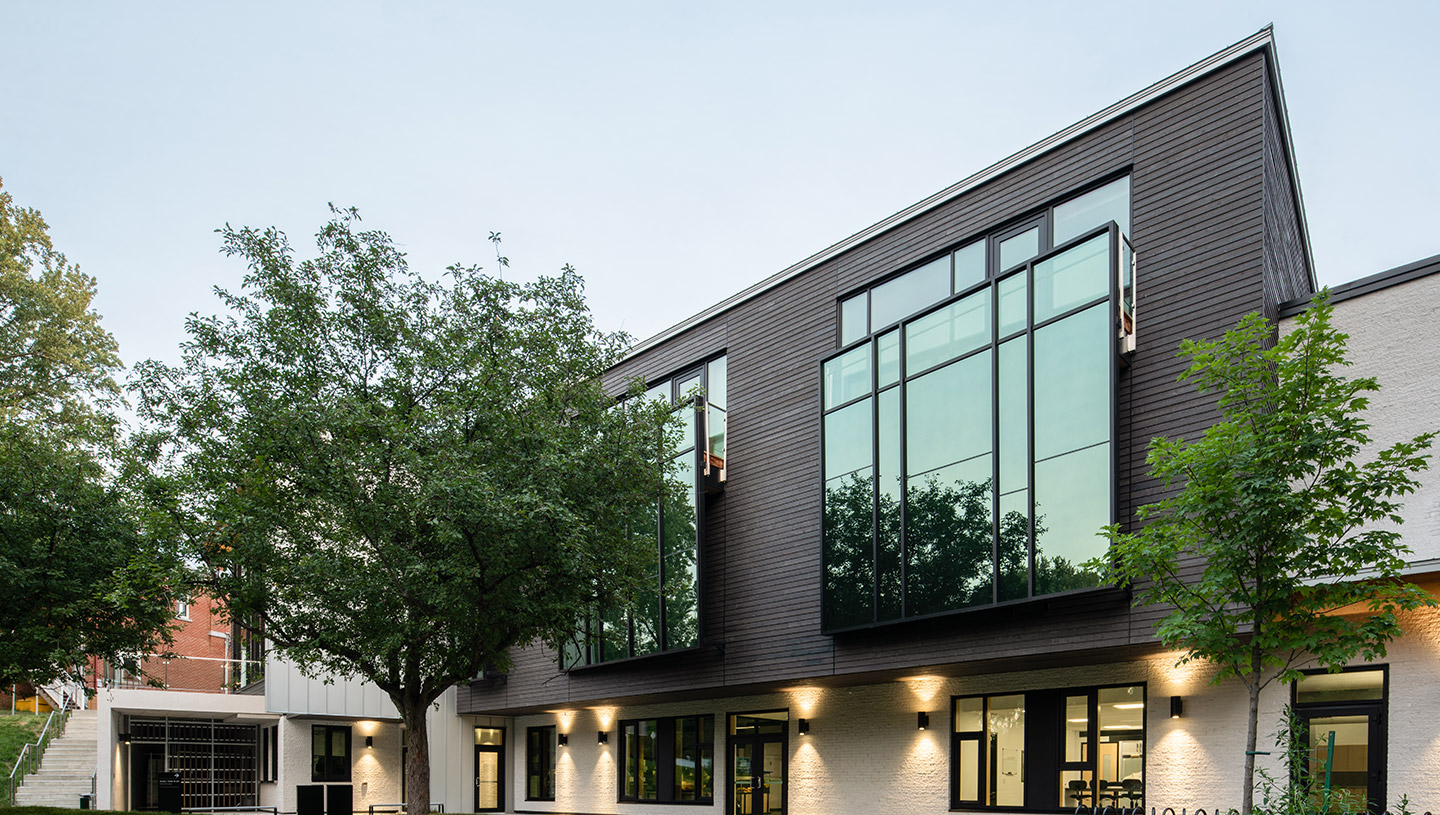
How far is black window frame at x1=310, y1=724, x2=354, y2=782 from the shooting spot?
27.5m

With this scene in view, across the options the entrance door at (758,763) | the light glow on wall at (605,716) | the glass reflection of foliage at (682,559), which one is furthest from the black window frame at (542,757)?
the glass reflection of foliage at (682,559)

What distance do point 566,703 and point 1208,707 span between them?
13.9 meters

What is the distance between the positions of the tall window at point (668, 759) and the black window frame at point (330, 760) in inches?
347

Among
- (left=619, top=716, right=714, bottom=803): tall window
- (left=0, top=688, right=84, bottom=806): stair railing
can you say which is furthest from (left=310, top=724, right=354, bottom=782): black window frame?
(left=619, top=716, right=714, bottom=803): tall window

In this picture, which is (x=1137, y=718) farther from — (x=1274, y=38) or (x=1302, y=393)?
(x=1274, y=38)

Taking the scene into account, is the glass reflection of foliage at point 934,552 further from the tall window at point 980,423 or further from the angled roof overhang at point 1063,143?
the angled roof overhang at point 1063,143

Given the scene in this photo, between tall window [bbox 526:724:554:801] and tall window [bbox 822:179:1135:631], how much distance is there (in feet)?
40.7

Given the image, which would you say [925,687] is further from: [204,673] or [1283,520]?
[204,673]

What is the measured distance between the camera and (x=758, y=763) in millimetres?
20672

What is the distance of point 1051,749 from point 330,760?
785 inches

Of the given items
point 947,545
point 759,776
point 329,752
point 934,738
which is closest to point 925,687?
point 934,738

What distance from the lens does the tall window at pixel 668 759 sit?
21.9 meters

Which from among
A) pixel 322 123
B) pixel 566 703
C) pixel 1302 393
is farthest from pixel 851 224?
pixel 1302 393

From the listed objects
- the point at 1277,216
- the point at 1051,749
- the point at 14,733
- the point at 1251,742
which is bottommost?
the point at 14,733
